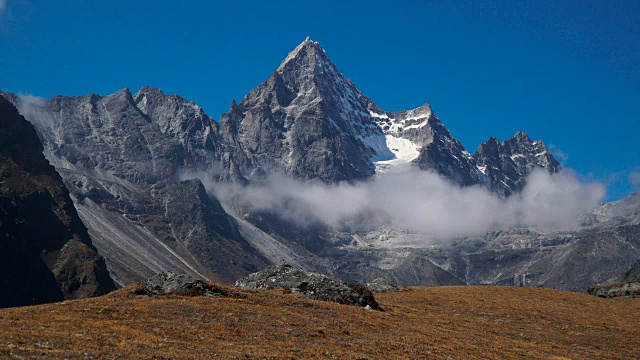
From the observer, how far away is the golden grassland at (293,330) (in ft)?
91.6

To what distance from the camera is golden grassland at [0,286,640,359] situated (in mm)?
27906

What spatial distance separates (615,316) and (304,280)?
26.5 m

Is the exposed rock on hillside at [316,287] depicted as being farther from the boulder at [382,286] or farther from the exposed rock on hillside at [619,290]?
the exposed rock on hillside at [619,290]

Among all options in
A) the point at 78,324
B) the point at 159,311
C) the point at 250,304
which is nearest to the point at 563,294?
→ the point at 250,304

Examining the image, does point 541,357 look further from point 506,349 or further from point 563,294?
point 563,294

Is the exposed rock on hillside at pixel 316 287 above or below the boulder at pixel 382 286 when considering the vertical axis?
below

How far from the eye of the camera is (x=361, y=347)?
3206 centimetres

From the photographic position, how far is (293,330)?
34094mm

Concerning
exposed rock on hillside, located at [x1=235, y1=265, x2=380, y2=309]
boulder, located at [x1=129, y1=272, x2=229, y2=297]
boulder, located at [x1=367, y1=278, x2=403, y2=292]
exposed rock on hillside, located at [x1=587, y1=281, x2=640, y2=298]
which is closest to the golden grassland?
boulder, located at [x1=129, y1=272, x2=229, y2=297]

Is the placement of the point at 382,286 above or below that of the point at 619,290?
below

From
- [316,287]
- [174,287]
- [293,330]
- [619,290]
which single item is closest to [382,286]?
[316,287]

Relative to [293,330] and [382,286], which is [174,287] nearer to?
[293,330]

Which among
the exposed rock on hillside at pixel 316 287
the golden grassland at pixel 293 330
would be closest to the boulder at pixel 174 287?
the golden grassland at pixel 293 330

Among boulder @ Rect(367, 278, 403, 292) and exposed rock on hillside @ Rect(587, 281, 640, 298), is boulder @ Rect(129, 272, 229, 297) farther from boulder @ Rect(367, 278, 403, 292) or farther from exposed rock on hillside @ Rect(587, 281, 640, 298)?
exposed rock on hillside @ Rect(587, 281, 640, 298)
